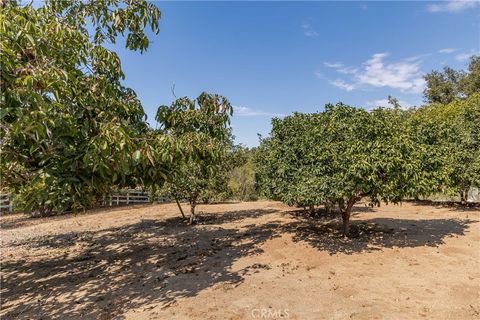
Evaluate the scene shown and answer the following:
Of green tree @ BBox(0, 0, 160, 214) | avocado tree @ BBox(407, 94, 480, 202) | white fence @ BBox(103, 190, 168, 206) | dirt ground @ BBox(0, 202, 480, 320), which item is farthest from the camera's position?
white fence @ BBox(103, 190, 168, 206)

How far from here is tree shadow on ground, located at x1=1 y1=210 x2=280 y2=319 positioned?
19.6ft

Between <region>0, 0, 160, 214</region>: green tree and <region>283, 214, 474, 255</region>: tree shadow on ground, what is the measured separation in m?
6.63

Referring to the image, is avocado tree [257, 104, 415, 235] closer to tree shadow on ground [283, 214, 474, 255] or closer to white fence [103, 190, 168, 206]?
tree shadow on ground [283, 214, 474, 255]

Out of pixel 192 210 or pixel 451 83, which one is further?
pixel 451 83

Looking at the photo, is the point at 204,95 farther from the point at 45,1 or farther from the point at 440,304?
the point at 440,304

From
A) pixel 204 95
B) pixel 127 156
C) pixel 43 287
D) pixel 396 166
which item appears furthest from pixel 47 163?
pixel 396 166

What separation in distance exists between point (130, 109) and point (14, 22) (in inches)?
128

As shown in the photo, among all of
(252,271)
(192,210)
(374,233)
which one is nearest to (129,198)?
(192,210)

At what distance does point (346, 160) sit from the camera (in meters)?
7.77

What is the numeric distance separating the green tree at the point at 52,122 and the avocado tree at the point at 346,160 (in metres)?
5.13

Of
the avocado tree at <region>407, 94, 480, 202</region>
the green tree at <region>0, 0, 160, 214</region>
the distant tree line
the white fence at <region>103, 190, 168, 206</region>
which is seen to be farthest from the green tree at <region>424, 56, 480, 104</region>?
the green tree at <region>0, 0, 160, 214</region>

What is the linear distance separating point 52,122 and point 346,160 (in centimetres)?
648

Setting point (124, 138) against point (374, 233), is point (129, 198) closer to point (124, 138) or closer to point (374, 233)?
point (374, 233)

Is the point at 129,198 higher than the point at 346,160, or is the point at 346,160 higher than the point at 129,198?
the point at 346,160
